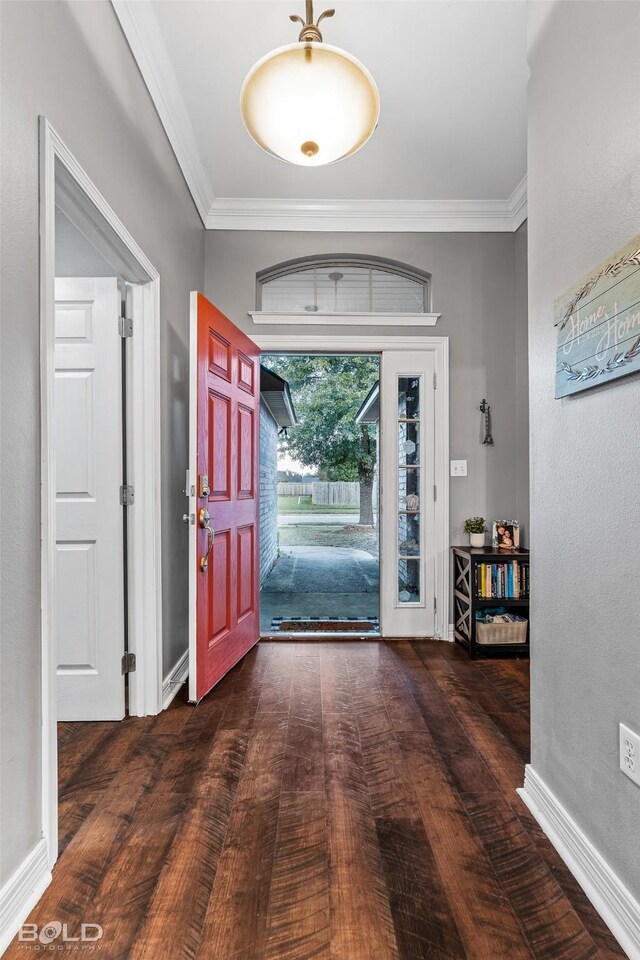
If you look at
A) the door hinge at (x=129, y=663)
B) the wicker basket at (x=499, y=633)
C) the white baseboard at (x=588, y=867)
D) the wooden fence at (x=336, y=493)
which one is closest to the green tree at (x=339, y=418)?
the wooden fence at (x=336, y=493)

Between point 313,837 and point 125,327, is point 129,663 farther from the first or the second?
point 125,327

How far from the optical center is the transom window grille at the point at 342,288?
375 centimetres

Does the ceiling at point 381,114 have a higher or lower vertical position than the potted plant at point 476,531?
higher

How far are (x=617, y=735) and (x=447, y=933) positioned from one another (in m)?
0.63

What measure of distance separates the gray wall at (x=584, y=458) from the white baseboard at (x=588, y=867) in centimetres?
3

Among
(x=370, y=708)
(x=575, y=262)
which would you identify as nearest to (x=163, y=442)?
(x=370, y=708)

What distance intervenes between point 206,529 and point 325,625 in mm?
1840

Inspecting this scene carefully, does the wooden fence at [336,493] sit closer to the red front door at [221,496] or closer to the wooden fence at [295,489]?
the wooden fence at [295,489]

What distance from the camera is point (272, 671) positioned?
302 cm

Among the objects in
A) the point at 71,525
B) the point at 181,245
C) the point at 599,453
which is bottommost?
the point at 71,525

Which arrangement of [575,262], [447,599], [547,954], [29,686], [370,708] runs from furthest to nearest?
1. [447,599]
2. [370,708]
3. [575,262]
4. [29,686]
5. [547,954]

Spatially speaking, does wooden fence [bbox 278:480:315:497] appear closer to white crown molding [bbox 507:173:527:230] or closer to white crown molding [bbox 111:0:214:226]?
white crown molding [bbox 507:173:527:230]

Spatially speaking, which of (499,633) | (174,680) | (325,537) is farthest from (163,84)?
(325,537)

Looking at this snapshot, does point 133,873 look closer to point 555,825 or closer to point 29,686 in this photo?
point 29,686
